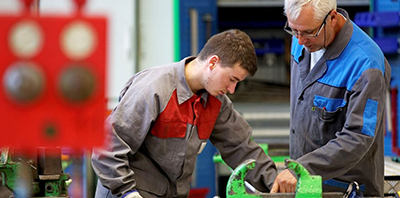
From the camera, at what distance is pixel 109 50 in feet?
1.60

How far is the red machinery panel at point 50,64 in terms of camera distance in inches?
19.0

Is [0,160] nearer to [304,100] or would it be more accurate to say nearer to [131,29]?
[304,100]

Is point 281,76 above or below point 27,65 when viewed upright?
below

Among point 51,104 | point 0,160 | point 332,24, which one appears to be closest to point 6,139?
point 51,104

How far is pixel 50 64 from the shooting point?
19.1 inches

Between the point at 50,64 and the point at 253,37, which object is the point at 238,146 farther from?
the point at 253,37

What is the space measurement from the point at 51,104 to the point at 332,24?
146cm

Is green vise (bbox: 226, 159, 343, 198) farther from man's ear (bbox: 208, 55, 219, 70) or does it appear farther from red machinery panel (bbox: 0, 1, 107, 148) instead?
red machinery panel (bbox: 0, 1, 107, 148)

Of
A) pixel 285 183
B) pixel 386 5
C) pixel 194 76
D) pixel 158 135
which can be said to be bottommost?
pixel 285 183

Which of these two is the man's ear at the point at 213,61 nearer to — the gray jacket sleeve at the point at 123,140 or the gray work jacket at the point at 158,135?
the gray work jacket at the point at 158,135

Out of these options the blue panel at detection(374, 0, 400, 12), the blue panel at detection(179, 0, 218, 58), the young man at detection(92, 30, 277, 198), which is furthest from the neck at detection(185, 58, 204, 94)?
the blue panel at detection(374, 0, 400, 12)

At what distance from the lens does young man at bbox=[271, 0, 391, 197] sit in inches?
65.5

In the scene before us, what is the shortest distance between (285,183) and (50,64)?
49.4 inches

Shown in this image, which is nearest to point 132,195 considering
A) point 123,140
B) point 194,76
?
point 123,140
